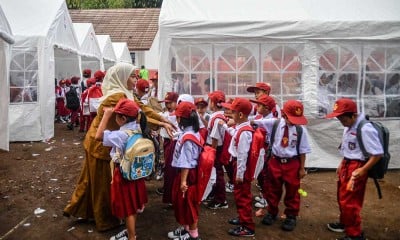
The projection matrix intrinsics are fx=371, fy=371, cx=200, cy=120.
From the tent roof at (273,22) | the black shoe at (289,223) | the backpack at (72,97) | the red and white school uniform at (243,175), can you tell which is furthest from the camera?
the backpack at (72,97)

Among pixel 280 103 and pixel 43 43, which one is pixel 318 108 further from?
pixel 43 43

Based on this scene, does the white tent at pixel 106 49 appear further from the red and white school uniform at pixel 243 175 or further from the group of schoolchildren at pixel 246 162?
the red and white school uniform at pixel 243 175

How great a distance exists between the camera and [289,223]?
4102 millimetres

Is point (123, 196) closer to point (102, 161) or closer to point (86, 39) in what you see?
point (102, 161)

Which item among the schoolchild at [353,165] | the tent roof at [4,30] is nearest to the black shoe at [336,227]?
the schoolchild at [353,165]

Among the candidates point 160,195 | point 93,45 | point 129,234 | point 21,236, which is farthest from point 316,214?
point 93,45

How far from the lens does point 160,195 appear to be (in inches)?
203

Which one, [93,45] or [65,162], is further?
→ [93,45]

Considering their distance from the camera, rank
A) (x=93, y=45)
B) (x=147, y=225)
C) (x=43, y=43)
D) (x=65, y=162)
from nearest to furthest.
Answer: (x=147, y=225) → (x=65, y=162) → (x=43, y=43) → (x=93, y=45)

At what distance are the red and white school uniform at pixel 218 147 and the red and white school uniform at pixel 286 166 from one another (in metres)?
0.60

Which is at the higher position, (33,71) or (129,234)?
(33,71)

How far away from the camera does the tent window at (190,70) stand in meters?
6.32

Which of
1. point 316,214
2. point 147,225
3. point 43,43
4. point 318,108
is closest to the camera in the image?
point 147,225

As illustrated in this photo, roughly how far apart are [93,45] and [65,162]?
7.73 m
